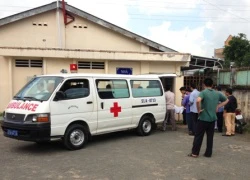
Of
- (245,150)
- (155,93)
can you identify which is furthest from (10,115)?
(245,150)

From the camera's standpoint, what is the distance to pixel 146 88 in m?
9.23

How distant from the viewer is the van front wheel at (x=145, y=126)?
29.6 ft

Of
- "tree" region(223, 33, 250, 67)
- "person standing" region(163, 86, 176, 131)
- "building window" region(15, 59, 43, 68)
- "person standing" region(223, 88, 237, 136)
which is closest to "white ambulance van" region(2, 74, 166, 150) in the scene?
"person standing" region(163, 86, 176, 131)

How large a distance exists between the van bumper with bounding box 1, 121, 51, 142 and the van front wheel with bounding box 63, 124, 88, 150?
22.3 inches

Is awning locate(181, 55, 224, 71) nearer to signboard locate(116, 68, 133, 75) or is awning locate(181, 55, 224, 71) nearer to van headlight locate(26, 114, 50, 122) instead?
signboard locate(116, 68, 133, 75)

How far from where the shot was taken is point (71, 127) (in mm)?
7051

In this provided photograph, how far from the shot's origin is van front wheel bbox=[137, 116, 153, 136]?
901cm

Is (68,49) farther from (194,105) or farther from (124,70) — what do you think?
(194,105)

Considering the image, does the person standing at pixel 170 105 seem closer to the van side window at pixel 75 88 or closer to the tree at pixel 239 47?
the van side window at pixel 75 88

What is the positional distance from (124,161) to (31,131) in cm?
215

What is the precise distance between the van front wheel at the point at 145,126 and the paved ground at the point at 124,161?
0.57 m

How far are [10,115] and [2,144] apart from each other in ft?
4.30

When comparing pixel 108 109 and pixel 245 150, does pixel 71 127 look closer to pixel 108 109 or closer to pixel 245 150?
pixel 108 109

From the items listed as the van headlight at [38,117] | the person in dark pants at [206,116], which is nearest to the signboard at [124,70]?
the person in dark pants at [206,116]
